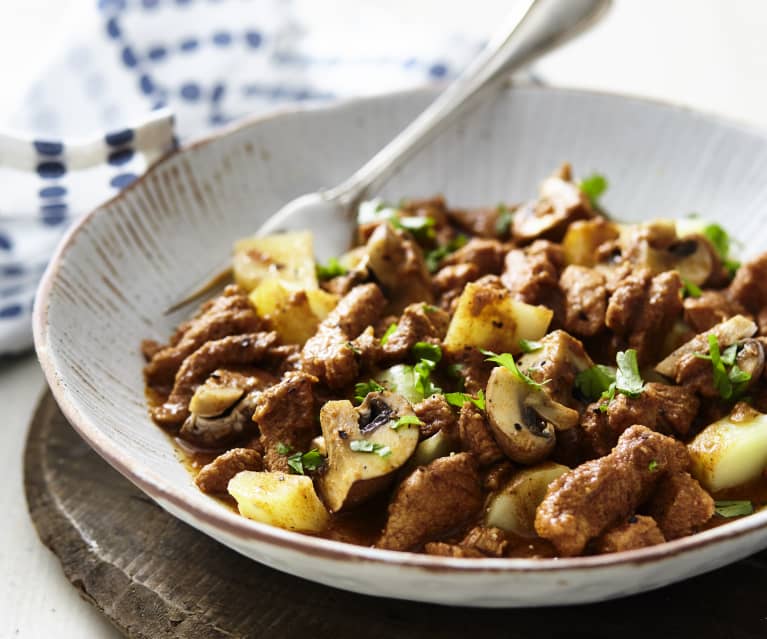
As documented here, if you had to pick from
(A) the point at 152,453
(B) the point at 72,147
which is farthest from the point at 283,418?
(B) the point at 72,147

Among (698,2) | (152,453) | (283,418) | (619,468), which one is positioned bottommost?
(152,453)

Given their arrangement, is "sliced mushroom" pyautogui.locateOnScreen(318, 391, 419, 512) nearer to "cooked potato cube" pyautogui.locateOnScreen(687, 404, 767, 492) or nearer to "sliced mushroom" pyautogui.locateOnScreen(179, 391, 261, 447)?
"sliced mushroom" pyautogui.locateOnScreen(179, 391, 261, 447)

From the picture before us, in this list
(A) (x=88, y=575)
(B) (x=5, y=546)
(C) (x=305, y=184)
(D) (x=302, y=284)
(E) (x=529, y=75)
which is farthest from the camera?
(E) (x=529, y=75)

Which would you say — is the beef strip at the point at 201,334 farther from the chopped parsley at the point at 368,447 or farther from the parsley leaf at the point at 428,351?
the chopped parsley at the point at 368,447

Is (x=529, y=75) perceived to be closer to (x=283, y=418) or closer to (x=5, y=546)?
(x=283, y=418)

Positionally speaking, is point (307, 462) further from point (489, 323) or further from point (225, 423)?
point (489, 323)

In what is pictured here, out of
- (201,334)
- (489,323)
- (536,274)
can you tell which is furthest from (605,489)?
(201,334)

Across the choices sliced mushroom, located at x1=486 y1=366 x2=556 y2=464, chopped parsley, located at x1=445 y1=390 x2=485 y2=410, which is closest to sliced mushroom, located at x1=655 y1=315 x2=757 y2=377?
sliced mushroom, located at x1=486 y1=366 x2=556 y2=464

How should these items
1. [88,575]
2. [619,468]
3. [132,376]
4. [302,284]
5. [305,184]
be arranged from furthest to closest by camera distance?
1. [305,184]
2. [302,284]
3. [132,376]
4. [88,575]
5. [619,468]
